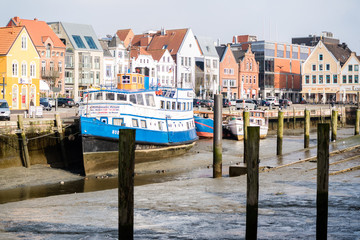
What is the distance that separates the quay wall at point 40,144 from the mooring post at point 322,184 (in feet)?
64.1

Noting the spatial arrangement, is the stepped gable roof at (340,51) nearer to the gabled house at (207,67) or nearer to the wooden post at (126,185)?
the gabled house at (207,67)

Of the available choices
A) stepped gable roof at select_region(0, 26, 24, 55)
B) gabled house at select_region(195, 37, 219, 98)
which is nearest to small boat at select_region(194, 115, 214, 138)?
stepped gable roof at select_region(0, 26, 24, 55)

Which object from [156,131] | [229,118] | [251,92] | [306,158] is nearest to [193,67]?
[251,92]

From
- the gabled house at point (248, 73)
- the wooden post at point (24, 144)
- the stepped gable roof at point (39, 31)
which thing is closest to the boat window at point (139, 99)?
the wooden post at point (24, 144)

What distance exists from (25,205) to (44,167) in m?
11.1

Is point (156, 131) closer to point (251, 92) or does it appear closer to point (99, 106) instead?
point (99, 106)

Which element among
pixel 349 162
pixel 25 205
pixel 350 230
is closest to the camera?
pixel 350 230

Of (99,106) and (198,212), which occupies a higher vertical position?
(99,106)

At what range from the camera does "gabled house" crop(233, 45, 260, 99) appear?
111 metres

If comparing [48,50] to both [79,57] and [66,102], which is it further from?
[66,102]

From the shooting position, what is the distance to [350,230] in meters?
12.5

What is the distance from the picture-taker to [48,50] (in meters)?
80.6

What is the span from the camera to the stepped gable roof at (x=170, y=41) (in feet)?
334

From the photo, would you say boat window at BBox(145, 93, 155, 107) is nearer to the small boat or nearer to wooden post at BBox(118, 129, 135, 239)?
the small boat
